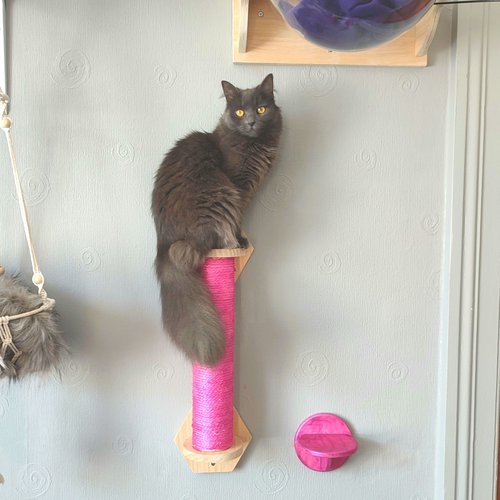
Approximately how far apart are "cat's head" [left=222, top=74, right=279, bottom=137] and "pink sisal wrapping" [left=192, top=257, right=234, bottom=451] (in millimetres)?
240

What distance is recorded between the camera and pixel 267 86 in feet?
3.22

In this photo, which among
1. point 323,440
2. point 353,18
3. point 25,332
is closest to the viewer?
point 353,18

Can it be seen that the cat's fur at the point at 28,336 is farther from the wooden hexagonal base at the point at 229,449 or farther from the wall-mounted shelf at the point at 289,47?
the wall-mounted shelf at the point at 289,47

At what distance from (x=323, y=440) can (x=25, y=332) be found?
606 millimetres

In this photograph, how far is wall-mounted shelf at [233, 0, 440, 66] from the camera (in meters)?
1.03

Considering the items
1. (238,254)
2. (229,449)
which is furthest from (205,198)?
(229,449)

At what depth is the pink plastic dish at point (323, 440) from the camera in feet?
3.48

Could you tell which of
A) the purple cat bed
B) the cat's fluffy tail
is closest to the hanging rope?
the cat's fluffy tail

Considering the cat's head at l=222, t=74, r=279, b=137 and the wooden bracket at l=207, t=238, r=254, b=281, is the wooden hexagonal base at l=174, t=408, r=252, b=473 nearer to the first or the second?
the wooden bracket at l=207, t=238, r=254, b=281

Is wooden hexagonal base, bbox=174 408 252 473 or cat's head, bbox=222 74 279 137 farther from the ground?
cat's head, bbox=222 74 279 137

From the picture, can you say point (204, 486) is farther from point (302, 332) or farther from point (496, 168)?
point (496, 168)

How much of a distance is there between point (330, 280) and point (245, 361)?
237 mm

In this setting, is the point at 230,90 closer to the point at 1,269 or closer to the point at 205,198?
the point at 205,198

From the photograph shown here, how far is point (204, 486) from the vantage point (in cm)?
109
